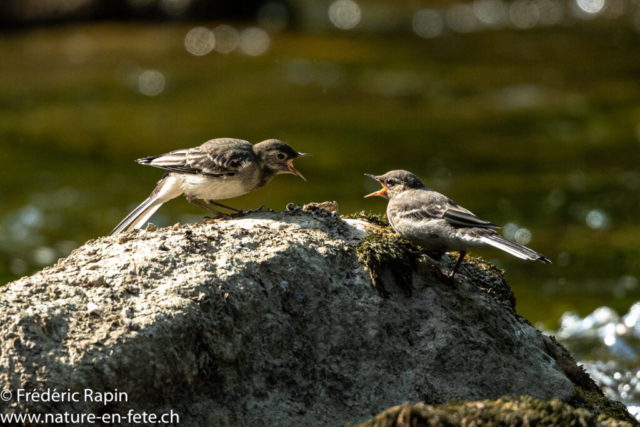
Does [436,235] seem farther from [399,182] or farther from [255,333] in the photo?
[255,333]

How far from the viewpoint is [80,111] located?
65.8 feet

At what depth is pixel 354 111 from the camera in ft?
65.3

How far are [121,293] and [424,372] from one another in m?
2.14

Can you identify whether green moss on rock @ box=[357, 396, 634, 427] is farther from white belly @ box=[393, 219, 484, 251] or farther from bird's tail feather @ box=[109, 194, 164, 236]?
bird's tail feather @ box=[109, 194, 164, 236]

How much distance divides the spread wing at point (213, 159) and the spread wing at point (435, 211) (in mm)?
1546

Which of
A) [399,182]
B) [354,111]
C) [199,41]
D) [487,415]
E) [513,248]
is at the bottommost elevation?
[487,415]

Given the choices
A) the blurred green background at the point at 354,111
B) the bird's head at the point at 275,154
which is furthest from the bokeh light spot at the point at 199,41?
the bird's head at the point at 275,154

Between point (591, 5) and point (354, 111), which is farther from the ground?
point (591, 5)

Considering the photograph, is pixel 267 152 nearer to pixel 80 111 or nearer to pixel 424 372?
pixel 424 372

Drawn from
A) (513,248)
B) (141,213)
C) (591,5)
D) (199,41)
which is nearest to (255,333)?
(513,248)

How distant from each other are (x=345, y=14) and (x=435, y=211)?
26.7 meters

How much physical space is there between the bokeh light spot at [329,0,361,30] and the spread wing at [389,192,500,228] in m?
24.2

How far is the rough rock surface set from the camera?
450cm

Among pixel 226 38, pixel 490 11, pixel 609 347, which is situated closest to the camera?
pixel 609 347
